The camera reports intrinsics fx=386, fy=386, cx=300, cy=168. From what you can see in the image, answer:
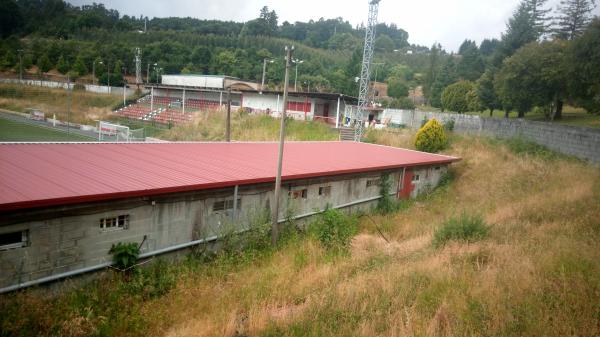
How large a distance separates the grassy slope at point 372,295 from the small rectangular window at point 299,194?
7.14 feet

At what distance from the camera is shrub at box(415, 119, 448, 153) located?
95.8 ft

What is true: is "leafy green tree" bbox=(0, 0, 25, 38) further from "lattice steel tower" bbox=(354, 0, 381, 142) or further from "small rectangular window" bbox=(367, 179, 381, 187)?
"small rectangular window" bbox=(367, 179, 381, 187)

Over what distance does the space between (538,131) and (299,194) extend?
21.7 metres

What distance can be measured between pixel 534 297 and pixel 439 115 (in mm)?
28886

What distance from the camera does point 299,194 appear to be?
14805mm

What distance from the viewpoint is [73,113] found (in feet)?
165

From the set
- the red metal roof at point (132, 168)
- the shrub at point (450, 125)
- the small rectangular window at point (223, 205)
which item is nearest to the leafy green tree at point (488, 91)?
the shrub at point (450, 125)

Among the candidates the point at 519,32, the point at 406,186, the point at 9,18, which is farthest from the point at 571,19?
the point at 9,18

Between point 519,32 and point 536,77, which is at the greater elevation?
point 519,32

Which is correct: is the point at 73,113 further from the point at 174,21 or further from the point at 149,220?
the point at 174,21

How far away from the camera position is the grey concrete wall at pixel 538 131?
2433 centimetres

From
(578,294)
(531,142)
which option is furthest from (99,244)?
(531,142)

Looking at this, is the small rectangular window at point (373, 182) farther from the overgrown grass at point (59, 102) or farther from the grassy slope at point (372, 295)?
the overgrown grass at point (59, 102)

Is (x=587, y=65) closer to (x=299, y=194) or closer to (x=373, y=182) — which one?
(x=373, y=182)
